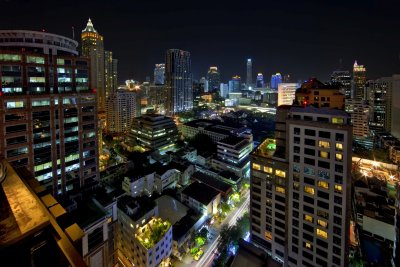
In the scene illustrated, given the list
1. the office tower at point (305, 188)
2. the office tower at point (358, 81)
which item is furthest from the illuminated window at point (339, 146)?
the office tower at point (358, 81)

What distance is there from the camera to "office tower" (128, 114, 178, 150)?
31.8m

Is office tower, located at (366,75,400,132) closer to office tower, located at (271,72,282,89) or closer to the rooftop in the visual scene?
the rooftop

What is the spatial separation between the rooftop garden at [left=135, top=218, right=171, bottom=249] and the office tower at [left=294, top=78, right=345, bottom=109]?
11214mm

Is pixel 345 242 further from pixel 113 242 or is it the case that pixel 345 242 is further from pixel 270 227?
pixel 113 242

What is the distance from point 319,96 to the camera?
12664 millimetres

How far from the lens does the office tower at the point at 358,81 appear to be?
51.0 m

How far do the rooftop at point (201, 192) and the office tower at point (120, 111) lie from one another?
87.4 ft

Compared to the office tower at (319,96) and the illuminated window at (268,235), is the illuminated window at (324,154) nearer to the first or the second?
the office tower at (319,96)

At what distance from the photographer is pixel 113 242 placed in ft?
41.0

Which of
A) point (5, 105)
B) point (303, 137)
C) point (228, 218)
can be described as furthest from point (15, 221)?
point (228, 218)

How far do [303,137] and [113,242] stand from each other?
38.9 ft

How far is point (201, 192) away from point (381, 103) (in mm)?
40700

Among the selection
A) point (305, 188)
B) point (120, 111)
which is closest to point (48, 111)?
point (305, 188)

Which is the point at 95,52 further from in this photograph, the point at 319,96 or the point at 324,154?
the point at 324,154
